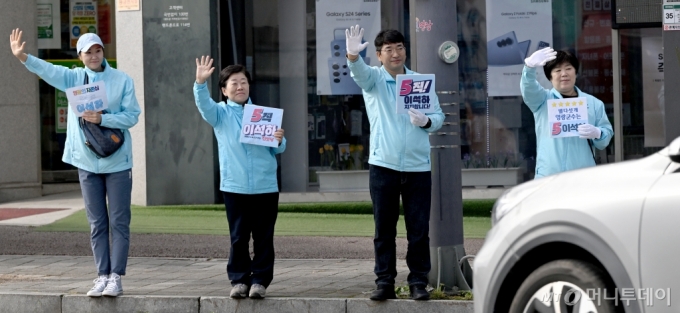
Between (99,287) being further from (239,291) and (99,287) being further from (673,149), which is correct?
(673,149)

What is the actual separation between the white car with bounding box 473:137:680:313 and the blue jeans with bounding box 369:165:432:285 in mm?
2156

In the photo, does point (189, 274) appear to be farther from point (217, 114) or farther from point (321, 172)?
point (321, 172)

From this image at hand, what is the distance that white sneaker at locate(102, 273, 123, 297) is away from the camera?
26.1 ft

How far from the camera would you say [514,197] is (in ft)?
17.5

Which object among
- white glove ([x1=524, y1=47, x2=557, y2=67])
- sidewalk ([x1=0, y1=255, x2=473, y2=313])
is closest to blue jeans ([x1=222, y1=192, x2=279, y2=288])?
sidewalk ([x1=0, y1=255, x2=473, y2=313])

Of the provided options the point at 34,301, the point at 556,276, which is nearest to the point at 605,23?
the point at 34,301

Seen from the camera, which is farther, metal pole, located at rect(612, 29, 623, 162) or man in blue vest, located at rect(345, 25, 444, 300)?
metal pole, located at rect(612, 29, 623, 162)

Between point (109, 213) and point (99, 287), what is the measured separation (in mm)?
540

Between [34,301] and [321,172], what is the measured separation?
22.2 ft

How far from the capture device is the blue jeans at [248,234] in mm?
7801

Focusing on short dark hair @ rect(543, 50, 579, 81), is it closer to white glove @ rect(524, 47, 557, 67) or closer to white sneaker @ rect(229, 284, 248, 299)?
white glove @ rect(524, 47, 557, 67)

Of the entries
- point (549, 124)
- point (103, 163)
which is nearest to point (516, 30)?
point (549, 124)

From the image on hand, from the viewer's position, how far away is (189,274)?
367 inches

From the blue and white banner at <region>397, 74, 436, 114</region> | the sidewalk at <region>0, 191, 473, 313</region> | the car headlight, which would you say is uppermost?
the blue and white banner at <region>397, 74, 436, 114</region>
